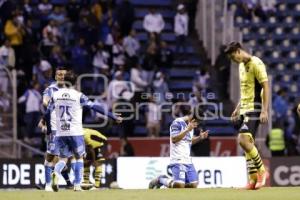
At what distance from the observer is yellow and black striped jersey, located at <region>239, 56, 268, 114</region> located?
1744cm

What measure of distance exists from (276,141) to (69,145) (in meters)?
11.0

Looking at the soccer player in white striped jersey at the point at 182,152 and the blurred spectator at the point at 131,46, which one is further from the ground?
the blurred spectator at the point at 131,46

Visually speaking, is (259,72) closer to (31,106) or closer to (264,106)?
(264,106)

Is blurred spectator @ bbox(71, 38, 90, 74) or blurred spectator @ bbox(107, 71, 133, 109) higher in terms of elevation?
blurred spectator @ bbox(71, 38, 90, 74)

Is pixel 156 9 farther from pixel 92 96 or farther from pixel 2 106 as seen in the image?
pixel 2 106

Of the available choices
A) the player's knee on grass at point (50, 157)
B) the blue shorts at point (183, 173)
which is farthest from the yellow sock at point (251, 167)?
the player's knee on grass at point (50, 157)

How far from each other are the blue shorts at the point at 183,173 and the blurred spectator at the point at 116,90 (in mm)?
8079

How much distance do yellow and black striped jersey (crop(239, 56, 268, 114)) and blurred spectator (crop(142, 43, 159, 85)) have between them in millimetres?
12906

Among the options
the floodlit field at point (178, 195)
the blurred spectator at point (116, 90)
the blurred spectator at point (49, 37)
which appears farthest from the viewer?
the blurred spectator at point (49, 37)

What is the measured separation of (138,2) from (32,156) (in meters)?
7.79

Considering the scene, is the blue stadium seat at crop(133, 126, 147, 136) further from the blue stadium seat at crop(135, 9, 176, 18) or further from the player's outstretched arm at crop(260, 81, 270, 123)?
the player's outstretched arm at crop(260, 81, 270, 123)

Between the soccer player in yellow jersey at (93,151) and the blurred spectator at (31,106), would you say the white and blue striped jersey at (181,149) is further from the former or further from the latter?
the blurred spectator at (31,106)

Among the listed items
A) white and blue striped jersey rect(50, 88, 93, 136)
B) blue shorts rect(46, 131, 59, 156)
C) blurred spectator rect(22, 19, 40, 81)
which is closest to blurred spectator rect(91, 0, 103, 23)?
blurred spectator rect(22, 19, 40, 81)

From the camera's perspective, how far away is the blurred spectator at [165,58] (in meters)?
31.4
